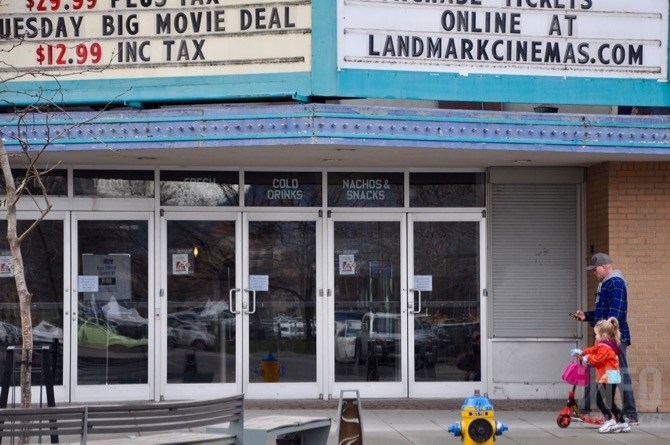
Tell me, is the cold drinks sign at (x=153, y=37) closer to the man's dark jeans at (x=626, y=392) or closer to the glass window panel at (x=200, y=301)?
the glass window panel at (x=200, y=301)

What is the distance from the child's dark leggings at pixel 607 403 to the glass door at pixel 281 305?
3768 mm

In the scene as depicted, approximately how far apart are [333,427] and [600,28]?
5357mm

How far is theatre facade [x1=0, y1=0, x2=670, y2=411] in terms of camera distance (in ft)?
42.5

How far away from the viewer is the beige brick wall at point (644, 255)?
14164 millimetres

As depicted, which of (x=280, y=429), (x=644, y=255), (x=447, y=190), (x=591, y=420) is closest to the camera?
Answer: (x=280, y=429)

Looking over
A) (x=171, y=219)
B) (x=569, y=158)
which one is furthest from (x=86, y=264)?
(x=569, y=158)

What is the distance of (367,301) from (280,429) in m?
5.65

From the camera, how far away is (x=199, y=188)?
1498 centimetres

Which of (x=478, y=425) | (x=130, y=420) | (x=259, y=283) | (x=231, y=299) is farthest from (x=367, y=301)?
(x=130, y=420)

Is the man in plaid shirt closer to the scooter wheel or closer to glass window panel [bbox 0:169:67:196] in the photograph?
the scooter wheel

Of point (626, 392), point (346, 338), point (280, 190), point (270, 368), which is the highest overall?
point (280, 190)

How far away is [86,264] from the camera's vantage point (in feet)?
48.6

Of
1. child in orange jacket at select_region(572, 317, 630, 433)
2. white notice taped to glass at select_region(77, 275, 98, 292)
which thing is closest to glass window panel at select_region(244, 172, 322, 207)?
white notice taped to glass at select_region(77, 275, 98, 292)

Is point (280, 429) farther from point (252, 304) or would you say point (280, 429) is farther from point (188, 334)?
point (188, 334)
